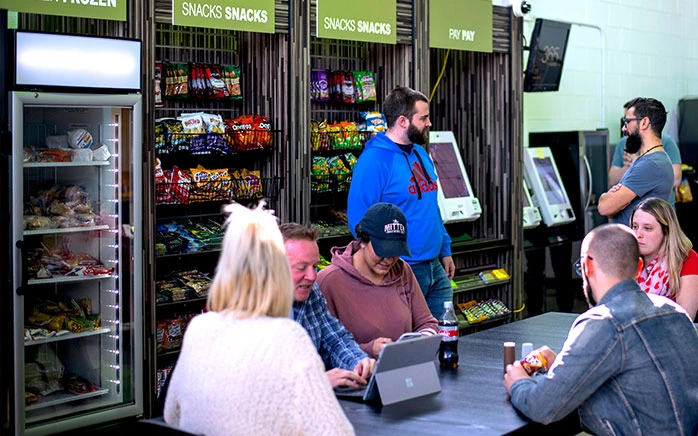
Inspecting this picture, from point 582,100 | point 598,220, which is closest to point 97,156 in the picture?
point 598,220

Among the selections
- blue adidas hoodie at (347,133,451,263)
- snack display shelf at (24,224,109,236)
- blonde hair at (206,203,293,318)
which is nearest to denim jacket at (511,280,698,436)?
blonde hair at (206,203,293,318)

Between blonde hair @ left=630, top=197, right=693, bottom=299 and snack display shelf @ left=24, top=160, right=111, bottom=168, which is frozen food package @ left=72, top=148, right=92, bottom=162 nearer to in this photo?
snack display shelf @ left=24, top=160, right=111, bottom=168

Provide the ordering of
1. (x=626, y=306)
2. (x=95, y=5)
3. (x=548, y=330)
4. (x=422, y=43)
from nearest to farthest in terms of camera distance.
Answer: (x=626, y=306), (x=548, y=330), (x=95, y=5), (x=422, y=43)

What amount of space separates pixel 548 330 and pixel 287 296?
6.90 ft

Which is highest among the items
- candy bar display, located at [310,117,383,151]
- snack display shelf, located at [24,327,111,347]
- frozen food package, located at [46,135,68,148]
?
candy bar display, located at [310,117,383,151]

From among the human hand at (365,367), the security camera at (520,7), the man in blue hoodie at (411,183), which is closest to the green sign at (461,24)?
the security camera at (520,7)

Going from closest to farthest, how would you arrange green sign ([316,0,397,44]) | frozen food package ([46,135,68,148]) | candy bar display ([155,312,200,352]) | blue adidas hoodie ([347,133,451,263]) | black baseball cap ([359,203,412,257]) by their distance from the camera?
black baseball cap ([359,203,412,257]), frozen food package ([46,135,68,148]), blue adidas hoodie ([347,133,451,263]), candy bar display ([155,312,200,352]), green sign ([316,0,397,44])

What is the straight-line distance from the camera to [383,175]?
17.1 ft

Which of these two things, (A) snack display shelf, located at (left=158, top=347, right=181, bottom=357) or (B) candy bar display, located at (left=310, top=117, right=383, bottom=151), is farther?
(B) candy bar display, located at (left=310, top=117, right=383, bottom=151)

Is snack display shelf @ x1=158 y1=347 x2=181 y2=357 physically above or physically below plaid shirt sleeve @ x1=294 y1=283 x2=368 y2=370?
below

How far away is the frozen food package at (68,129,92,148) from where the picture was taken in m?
4.75

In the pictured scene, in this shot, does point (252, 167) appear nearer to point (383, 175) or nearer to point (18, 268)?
point (383, 175)

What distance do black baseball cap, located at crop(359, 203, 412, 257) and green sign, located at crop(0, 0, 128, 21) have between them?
1.70 meters

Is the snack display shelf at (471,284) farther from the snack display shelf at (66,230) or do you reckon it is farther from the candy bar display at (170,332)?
the snack display shelf at (66,230)
